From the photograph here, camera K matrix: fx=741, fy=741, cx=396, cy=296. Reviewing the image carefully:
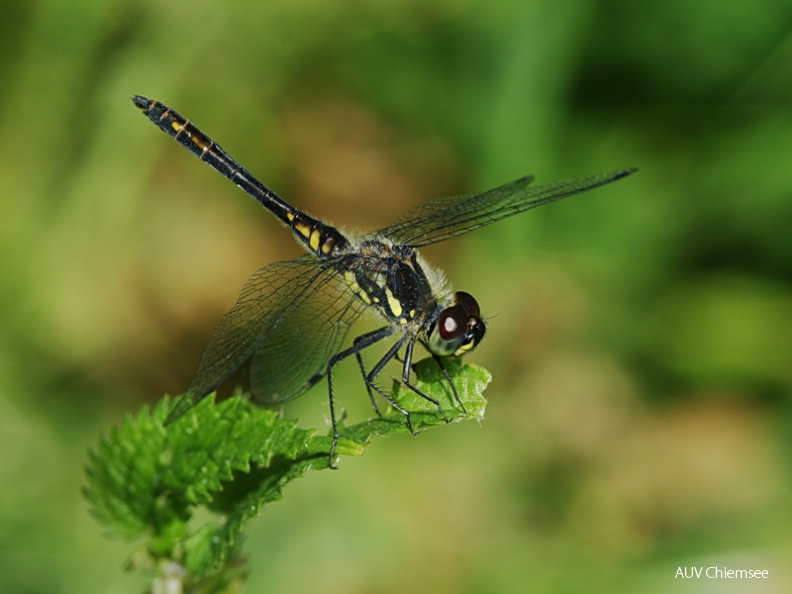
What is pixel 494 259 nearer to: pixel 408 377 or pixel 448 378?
pixel 408 377

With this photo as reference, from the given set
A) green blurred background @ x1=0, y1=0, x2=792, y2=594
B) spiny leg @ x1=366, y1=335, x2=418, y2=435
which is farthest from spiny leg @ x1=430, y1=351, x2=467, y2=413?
green blurred background @ x1=0, y1=0, x2=792, y2=594

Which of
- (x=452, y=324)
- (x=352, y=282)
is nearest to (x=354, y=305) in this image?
(x=352, y=282)

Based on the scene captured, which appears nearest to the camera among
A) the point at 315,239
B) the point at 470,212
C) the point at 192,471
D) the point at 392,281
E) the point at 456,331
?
the point at 192,471

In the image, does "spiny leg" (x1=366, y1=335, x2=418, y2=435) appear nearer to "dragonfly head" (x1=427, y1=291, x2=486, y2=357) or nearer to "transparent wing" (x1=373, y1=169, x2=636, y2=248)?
"dragonfly head" (x1=427, y1=291, x2=486, y2=357)

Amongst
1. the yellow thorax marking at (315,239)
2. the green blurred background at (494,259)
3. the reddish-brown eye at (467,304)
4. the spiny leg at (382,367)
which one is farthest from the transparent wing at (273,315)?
the green blurred background at (494,259)

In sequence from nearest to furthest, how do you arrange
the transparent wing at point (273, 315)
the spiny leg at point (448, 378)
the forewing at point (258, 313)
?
the spiny leg at point (448, 378) < the forewing at point (258, 313) < the transparent wing at point (273, 315)

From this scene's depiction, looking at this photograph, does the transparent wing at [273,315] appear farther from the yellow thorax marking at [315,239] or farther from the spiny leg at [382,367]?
the yellow thorax marking at [315,239]
